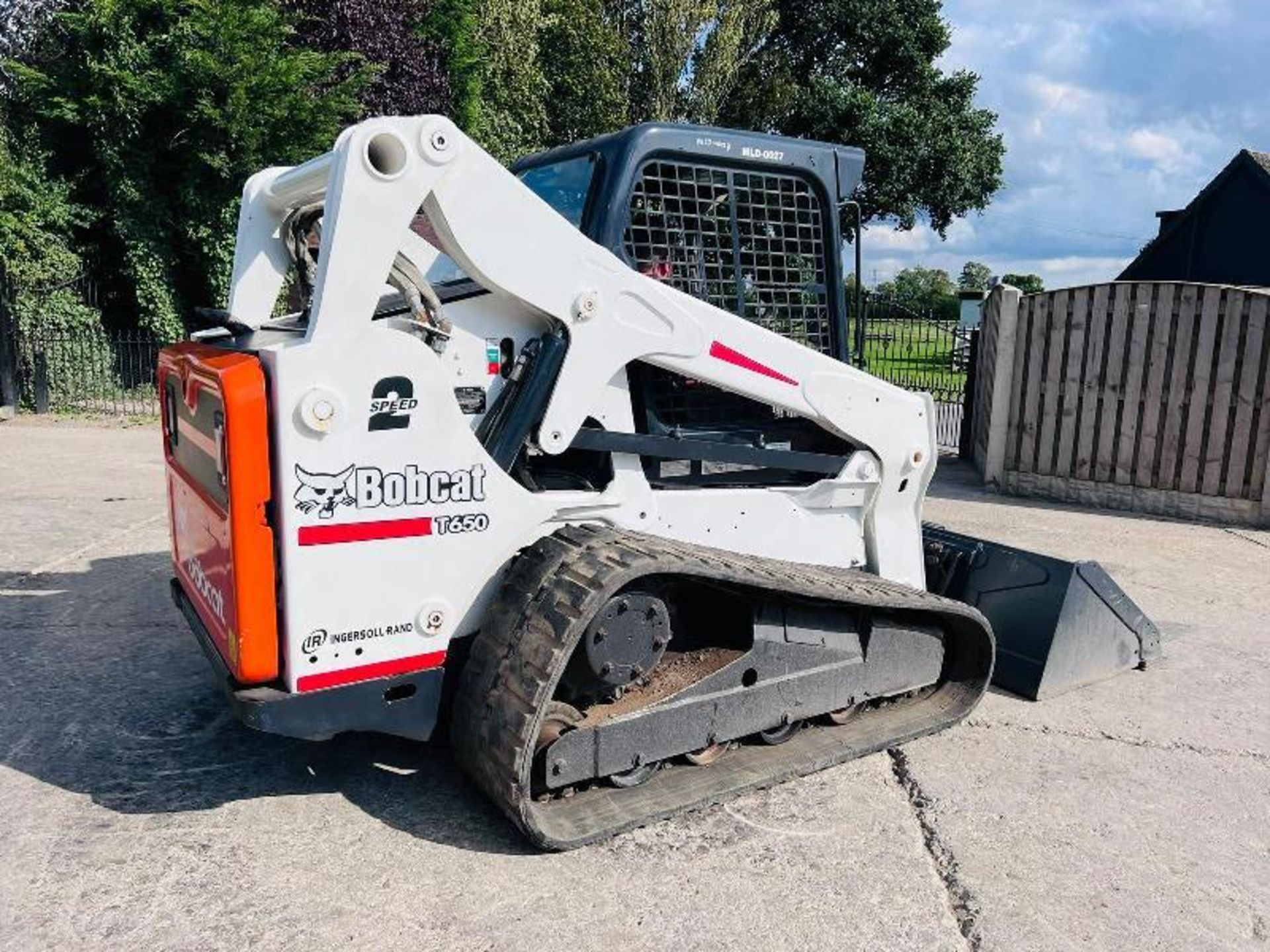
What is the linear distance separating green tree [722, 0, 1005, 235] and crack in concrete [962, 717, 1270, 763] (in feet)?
77.5

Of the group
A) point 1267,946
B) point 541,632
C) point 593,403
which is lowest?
point 1267,946

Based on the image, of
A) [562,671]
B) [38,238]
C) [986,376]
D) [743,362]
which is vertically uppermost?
[38,238]

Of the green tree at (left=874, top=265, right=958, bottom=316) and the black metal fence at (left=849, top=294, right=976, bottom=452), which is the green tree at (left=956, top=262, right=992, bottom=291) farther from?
the black metal fence at (left=849, top=294, right=976, bottom=452)

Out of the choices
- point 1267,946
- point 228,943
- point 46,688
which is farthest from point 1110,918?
point 46,688

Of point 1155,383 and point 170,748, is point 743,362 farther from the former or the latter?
point 1155,383

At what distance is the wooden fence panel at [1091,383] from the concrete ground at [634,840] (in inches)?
169

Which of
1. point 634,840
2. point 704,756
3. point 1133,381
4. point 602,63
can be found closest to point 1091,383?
point 1133,381

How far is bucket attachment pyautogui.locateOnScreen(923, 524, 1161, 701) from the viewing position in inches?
180

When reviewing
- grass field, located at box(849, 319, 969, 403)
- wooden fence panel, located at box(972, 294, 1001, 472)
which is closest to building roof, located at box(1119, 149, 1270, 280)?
grass field, located at box(849, 319, 969, 403)

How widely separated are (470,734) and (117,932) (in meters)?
1.08

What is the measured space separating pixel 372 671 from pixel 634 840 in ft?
3.26

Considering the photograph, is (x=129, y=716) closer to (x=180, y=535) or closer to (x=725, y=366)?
(x=180, y=535)

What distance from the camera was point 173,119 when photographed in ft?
45.0

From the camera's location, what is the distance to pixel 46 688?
432 centimetres
